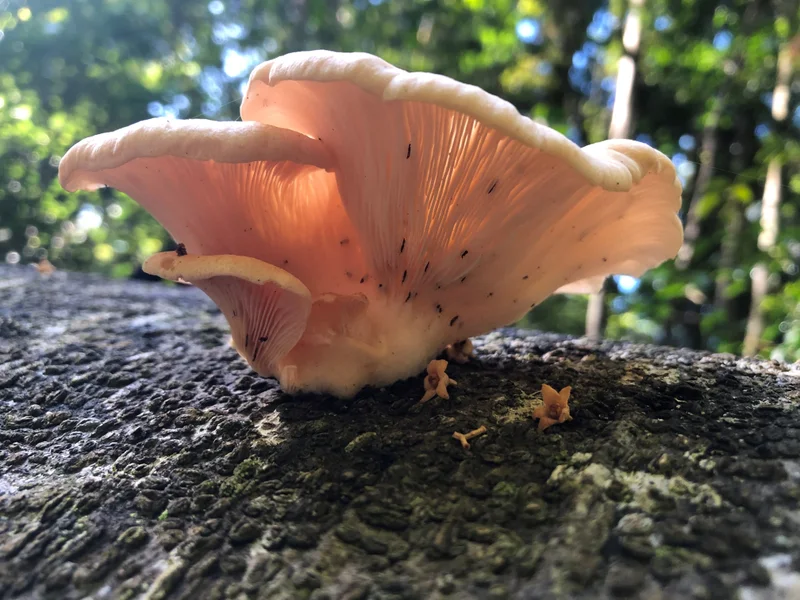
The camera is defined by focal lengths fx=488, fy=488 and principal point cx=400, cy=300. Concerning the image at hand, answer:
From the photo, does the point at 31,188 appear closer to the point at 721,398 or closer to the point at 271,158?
the point at 271,158

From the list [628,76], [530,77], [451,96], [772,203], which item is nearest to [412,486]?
[451,96]

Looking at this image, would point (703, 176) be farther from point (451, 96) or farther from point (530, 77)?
point (451, 96)

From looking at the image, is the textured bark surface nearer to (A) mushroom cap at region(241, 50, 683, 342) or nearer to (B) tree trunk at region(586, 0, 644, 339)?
(A) mushroom cap at region(241, 50, 683, 342)

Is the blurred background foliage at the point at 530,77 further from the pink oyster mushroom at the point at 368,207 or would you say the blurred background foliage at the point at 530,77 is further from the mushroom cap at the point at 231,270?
the mushroom cap at the point at 231,270

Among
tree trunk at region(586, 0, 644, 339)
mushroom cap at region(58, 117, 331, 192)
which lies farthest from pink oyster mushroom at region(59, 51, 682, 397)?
tree trunk at region(586, 0, 644, 339)

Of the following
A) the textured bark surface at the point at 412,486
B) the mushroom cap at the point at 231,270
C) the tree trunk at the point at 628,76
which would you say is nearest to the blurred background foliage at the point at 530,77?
the tree trunk at the point at 628,76
